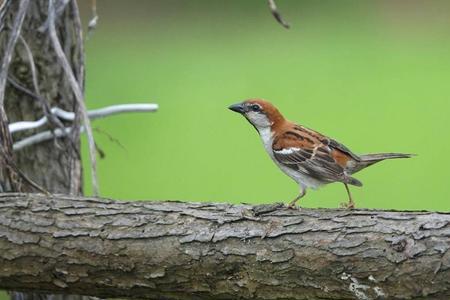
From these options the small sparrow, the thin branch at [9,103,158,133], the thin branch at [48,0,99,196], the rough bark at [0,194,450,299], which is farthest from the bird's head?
the rough bark at [0,194,450,299]

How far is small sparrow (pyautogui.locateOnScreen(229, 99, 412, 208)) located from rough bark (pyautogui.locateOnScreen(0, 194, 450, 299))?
53 cm

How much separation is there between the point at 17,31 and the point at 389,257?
1618mm

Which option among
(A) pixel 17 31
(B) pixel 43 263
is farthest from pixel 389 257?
(A) pixel 17 31

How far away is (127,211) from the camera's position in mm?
3838

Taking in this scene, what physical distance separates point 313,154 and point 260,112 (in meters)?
0.31

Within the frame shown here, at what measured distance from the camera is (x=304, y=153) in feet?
14.4

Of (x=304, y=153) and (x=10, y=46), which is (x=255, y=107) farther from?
(x=10, y=46)

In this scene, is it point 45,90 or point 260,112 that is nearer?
point 260,112

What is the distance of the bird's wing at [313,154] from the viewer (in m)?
4.32

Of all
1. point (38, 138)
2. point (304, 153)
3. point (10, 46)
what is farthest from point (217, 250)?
point (38, 138)

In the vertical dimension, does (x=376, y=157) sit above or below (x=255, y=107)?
below

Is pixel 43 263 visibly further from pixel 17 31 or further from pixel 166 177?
pixel 166 177

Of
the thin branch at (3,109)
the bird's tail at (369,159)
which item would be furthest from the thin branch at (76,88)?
the bird's tail at (369,159)

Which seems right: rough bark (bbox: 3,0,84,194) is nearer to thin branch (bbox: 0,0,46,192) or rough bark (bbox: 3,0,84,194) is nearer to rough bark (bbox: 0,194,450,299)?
thin branch (bbox: 0,0,46,192)
